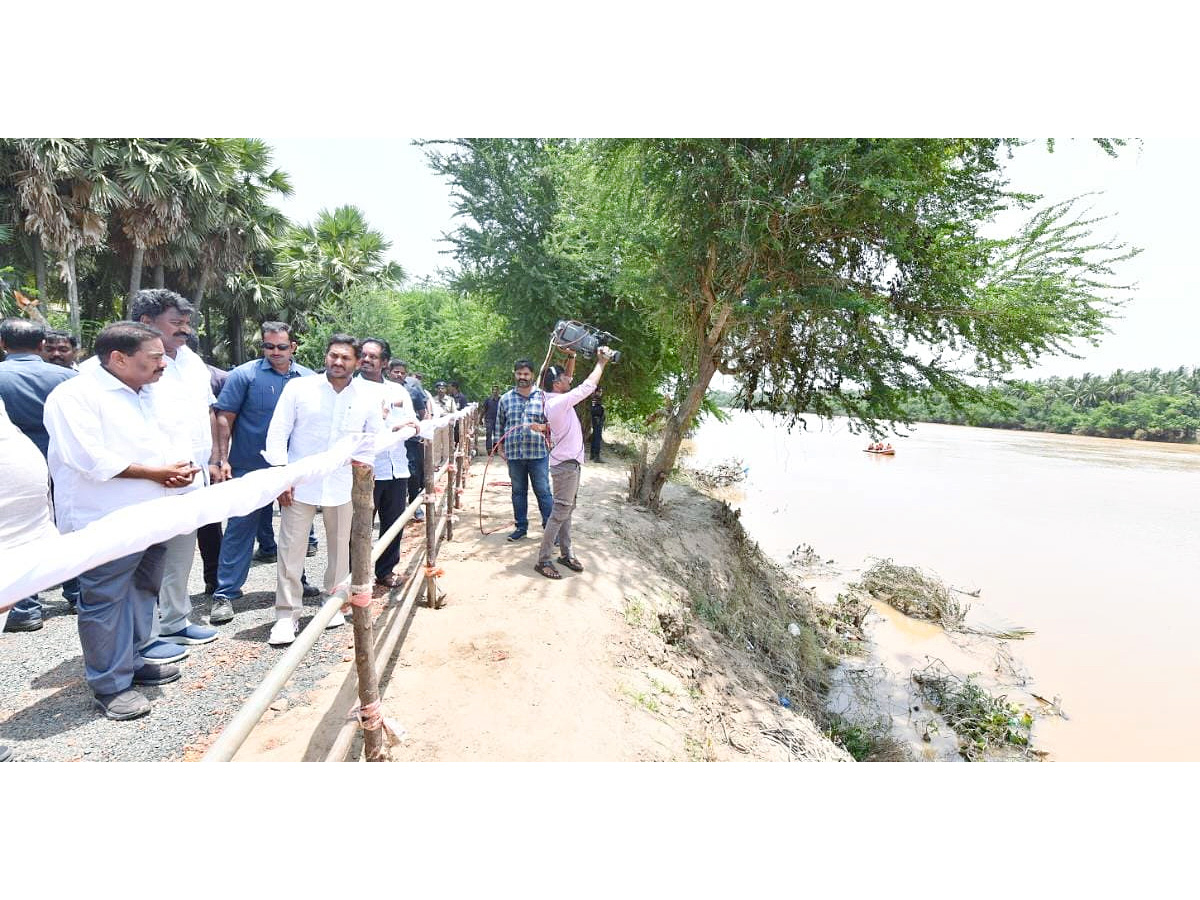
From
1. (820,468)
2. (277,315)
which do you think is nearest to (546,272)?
(277,315)

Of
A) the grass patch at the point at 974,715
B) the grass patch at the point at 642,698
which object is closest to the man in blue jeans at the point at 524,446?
the grass patch at the point at 642,698

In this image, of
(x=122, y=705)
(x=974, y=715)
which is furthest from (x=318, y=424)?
(x=974, y=715)

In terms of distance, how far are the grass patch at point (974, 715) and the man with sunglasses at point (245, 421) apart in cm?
653

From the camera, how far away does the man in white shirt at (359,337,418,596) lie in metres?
4.14

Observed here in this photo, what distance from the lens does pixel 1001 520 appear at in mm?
16688

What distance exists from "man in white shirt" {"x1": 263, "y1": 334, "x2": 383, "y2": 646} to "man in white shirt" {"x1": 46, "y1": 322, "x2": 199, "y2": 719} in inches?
22.9

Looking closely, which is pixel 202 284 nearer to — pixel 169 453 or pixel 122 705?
pixel 169 453

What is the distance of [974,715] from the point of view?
20.0 ft

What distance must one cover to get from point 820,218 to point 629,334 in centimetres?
711

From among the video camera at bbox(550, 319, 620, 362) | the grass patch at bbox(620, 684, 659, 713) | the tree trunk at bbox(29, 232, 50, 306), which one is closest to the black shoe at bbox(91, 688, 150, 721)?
the grass patch at bbox(620, 684, 659, 713)

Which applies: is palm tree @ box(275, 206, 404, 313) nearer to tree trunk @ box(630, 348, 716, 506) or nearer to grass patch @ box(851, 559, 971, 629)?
tree trunk @ box(630, 348, 716, 506)

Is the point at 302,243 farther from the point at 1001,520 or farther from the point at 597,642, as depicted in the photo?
the point at 1001,520

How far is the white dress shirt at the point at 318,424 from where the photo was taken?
3.33 metres

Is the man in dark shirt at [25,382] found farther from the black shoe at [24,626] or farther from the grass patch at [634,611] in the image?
the grass patch at [634,611]
